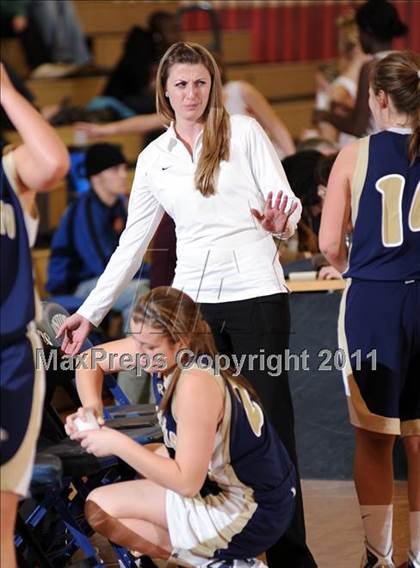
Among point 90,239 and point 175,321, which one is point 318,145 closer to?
point 90,239

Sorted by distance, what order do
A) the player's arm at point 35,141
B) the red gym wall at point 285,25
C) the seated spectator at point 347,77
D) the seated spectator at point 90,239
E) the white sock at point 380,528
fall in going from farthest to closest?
the red gym wall at point 285,25 → the seated spectator at point 347,77 → the seated spectator at point 90,239 → the white sock at point 380,528 → the player's arm at point 35,141

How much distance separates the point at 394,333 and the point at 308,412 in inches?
55.1

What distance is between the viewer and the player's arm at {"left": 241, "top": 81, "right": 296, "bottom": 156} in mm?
7109

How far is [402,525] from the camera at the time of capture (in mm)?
4980

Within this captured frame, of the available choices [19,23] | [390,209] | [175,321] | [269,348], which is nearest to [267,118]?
[19,23]

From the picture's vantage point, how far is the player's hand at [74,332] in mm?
4324

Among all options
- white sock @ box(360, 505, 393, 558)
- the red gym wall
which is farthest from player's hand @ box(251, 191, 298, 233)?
the red gym wall

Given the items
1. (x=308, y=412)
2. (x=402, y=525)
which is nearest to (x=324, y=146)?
(x=308, y=412)

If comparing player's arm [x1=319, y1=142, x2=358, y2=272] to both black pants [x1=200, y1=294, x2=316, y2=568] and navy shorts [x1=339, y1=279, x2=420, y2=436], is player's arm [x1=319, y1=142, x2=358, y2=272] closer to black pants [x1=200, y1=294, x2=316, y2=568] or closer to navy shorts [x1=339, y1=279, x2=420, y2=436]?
navy shorts [x1=339, y1=279, x2=420, y2=436]

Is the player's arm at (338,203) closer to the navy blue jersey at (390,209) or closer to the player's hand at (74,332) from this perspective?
the navy blue jersey at (390,209)

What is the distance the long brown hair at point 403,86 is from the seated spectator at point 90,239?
3.19 m

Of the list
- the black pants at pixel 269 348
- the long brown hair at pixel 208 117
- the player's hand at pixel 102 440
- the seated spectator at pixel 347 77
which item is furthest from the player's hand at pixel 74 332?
the seated spectator at pixel 347 77

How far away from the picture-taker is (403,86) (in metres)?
4.28

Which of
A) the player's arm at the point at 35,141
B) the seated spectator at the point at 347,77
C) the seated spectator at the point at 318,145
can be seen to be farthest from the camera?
the seated spectator at the point at 347,77
